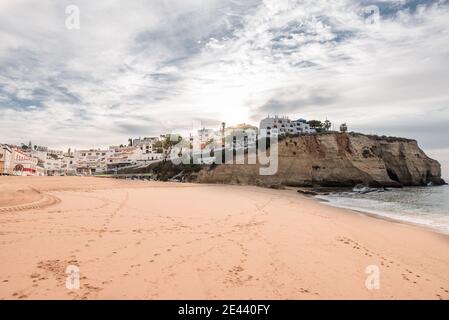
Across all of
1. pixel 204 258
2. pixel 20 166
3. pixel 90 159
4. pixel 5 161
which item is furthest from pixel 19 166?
pixel 204 258

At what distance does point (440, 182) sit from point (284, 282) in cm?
8018

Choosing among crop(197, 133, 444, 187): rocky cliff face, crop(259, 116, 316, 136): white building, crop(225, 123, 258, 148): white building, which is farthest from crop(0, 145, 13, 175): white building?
crop(259, 116, 316, 136): white building

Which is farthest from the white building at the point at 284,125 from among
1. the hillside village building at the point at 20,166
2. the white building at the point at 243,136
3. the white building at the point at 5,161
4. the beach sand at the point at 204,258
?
the beach sand at the point at 204,258

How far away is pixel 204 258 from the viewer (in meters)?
6.13

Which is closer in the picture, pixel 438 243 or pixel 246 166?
pixel 438 243

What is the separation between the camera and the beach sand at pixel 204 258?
181 inches

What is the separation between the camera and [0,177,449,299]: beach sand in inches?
181

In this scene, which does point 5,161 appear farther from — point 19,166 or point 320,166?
point 320,166

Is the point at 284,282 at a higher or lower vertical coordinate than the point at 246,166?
lower

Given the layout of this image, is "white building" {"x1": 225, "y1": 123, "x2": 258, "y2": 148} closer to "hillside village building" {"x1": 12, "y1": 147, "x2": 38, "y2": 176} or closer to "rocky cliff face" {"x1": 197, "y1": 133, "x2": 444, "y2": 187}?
"rocky cliff face" {"x1": 197, "y1": 133, "x2": 444, "y2": 187}
